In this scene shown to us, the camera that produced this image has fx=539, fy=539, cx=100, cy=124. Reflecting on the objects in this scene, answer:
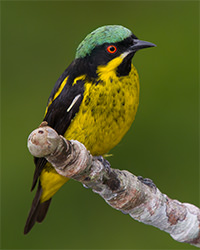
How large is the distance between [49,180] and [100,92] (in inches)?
38.4

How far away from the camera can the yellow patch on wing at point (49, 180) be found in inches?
166

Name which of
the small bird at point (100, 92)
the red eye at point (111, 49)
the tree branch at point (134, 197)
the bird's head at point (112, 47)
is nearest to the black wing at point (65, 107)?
the small bird at point (100, 92)

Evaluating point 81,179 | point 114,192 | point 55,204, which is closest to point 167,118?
point 55,204

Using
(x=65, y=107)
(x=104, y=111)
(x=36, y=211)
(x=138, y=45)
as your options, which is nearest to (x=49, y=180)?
(x=36, y=211)

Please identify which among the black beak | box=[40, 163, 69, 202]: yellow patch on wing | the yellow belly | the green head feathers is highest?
the green head feathers

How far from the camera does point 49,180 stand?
169 inches

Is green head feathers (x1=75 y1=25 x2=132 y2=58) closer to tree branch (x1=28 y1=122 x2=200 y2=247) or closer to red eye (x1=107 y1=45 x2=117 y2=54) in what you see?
red eye (x1=107 y1=45 x2=117 y2=54)

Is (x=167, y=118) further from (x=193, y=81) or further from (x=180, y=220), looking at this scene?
(x=180, y=220)

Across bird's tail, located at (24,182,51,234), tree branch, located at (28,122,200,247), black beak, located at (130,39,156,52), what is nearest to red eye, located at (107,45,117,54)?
black beak, located at (130,39,156,52)

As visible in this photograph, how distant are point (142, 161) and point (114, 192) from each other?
1.76 meters

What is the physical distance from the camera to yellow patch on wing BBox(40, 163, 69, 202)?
166 inches

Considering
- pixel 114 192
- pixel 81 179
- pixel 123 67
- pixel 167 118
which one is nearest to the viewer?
pixel 81 179

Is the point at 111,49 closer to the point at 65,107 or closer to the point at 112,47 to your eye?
the point at 112,47

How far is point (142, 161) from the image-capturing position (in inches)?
207
